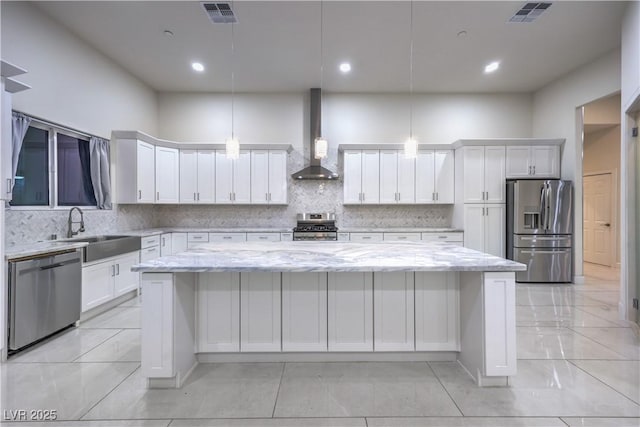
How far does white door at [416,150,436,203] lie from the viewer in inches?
219

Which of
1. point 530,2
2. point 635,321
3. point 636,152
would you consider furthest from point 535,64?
point 635,321

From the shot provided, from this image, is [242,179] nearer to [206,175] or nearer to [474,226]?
[206,175]

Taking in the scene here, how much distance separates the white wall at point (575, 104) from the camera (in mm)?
4465

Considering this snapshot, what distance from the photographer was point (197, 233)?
534 cm

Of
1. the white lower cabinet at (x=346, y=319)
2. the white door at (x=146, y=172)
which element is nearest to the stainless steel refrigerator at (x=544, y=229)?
the white lower cabinet at (x=346, y=319)

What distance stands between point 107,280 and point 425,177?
4.99 metres

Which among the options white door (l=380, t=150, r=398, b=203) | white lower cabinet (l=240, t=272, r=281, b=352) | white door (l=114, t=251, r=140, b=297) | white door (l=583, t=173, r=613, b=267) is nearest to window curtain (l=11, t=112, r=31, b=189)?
white door (l=114, t=251, r=140, b=297)

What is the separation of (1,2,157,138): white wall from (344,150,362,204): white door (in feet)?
11.9

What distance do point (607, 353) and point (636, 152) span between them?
2.18 metres

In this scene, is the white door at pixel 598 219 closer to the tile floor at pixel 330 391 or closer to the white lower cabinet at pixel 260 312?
the tile floor at pixel 330 391

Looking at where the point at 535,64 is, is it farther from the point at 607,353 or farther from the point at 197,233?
the point at 197,233

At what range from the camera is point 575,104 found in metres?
4.97

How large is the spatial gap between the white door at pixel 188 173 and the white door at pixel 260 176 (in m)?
1.00

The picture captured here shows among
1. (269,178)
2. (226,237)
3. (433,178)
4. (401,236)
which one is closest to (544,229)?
(433,178)
